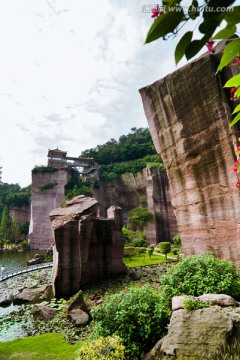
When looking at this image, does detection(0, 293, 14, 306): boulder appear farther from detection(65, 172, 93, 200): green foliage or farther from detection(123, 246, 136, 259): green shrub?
detection(65, 172, 93, 200): green foliage

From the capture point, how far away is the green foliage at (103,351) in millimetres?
3346

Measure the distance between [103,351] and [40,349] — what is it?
2715 millimetres

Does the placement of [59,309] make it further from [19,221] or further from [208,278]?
[19,221]

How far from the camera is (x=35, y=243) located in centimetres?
3247

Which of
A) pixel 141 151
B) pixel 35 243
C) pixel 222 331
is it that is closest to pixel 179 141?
pixel 222 331

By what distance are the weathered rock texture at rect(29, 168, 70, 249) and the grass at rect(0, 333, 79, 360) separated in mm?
27960

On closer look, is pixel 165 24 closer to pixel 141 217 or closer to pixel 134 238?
pixel 134 238

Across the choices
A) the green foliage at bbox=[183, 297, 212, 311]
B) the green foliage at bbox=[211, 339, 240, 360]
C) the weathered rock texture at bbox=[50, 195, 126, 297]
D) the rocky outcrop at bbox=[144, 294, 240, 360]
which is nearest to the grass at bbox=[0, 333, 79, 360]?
the rocky outcrop at bbox=[144, 294, 240, 360]

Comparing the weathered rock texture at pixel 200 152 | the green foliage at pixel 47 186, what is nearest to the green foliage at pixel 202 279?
the weathered rock texture at pixel 200 152

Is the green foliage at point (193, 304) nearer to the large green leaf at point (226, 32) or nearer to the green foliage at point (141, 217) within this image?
the large green leaf at point (226, 32)

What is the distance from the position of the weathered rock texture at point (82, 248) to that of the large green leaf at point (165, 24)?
414 inches

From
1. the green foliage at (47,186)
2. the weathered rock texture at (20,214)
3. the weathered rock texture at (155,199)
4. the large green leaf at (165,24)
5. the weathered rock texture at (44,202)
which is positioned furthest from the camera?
the weathered rock texture at (20,214)

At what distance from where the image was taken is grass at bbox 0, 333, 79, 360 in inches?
191

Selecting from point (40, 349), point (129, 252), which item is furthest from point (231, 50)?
point (129, 252)
